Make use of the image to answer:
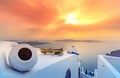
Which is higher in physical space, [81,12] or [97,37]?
[81,12]

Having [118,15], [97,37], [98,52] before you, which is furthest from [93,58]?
[118,15]

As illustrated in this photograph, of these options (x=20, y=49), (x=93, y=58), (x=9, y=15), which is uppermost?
(x=9, y=15)

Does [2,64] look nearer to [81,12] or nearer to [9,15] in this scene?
[9,15]

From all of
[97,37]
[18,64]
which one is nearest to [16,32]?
[97,37]

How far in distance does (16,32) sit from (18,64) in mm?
→ 3034

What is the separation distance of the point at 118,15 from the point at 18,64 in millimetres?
4600

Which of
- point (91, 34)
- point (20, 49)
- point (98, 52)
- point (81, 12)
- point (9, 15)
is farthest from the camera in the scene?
point (98, 52)

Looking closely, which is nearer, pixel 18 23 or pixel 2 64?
pixel 2 64

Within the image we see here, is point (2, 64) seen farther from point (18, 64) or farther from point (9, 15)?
point (9, 15)

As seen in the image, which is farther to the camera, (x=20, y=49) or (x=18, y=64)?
(x=20, y=49)

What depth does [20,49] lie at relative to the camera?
2.11m

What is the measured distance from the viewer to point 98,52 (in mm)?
6797

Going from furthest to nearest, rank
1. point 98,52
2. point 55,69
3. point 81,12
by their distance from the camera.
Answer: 1. point 98,52
2. point 81,12
3. point 55,69

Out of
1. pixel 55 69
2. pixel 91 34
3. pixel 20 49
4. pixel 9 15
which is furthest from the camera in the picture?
pixel 91 34
